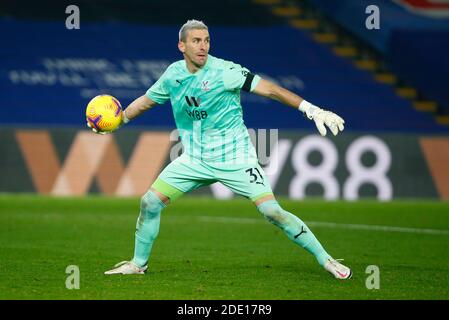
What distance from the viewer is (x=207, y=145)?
32.9ft

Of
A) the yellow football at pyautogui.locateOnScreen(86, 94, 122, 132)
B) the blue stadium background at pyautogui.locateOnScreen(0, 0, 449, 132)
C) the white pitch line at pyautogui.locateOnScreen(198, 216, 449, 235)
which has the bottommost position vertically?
the white pitch line at pyautogui.locateOnScreen(198, 216, 449, 235)

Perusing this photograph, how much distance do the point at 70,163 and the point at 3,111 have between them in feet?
14.8

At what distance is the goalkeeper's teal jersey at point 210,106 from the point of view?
983 cm

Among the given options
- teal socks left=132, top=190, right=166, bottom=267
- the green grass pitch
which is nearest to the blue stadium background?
the green grass pitch

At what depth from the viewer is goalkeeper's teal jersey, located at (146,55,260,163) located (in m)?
9.83

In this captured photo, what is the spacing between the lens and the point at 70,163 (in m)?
20.0

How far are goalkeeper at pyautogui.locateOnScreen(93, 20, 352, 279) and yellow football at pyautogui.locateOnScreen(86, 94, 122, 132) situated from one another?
1.08 ft

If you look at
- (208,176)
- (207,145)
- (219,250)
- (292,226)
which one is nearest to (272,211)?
(292,226)

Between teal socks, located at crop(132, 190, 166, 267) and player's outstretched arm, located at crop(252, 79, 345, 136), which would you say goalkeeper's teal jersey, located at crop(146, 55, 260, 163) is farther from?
teal socks, located at crop(132, 190, 166, 267)

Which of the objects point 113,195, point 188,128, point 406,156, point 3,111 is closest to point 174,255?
point 188,128

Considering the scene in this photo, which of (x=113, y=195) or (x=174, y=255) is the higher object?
(x=174, y=255)

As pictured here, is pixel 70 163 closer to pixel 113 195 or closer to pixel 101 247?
pixel 113 195

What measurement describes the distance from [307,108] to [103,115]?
2.09m

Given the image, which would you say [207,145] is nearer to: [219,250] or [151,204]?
[151,204]
